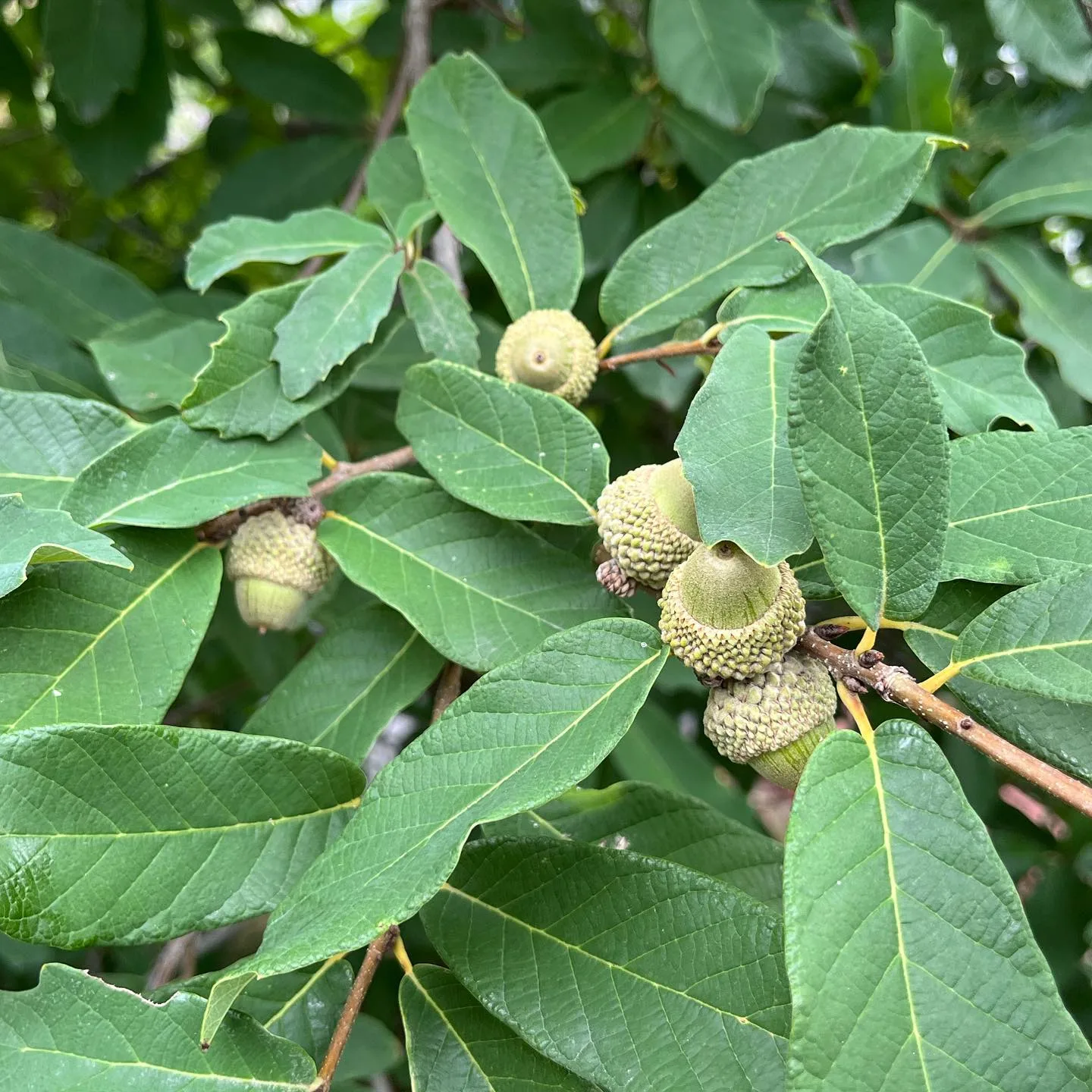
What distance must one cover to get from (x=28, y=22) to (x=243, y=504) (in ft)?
7.27

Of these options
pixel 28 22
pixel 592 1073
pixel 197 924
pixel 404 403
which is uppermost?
pixel 28 22

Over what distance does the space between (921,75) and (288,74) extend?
4.26ft

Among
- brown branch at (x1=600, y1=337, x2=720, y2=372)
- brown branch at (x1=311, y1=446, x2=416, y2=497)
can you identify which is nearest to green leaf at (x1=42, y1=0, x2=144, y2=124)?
brown branch at (x1=311, y1=446, x2=416, y2=497)

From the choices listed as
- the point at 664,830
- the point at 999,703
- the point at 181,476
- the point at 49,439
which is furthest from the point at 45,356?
the point at 999,703

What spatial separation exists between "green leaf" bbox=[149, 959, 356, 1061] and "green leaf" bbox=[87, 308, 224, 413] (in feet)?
2.02

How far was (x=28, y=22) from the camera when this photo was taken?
238 cm

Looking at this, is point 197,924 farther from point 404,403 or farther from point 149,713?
point 404,403

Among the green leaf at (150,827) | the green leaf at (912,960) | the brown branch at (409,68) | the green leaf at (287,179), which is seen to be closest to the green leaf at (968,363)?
the green leaf at (912,960)

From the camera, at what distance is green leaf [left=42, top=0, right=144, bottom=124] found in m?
1.74

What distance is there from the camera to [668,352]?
3.23 feet

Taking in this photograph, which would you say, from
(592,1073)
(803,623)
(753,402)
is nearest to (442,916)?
(592,1073)

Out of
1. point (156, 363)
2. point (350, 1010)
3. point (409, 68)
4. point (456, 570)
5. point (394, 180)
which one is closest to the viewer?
point (350, 1010)

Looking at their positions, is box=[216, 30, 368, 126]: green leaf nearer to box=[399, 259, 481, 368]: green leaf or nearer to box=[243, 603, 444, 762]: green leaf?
box=[399, 259, 481, 368]: green leaf

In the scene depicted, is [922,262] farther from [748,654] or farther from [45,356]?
[45,356]
